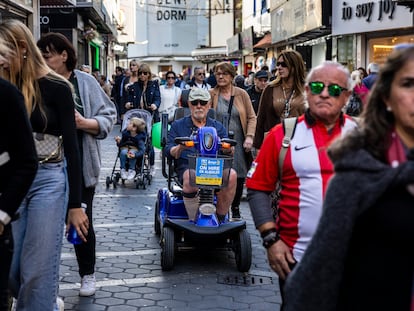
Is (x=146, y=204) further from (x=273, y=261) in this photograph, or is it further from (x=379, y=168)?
(x=379, y=168)

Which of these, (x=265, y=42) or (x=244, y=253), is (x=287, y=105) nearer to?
(x=244, y=253)

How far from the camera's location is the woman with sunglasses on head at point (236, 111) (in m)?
8.37

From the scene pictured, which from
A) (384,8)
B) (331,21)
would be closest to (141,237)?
(384,8)

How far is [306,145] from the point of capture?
135 inches

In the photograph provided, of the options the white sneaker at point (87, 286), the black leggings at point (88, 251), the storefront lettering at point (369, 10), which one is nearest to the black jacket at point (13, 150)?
the black leggings at point (88, 251)

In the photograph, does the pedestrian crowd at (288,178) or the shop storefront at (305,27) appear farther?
the shop storefront at (305,27)

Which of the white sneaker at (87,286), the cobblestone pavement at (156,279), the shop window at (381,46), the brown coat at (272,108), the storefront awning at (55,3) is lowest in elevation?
the cobblestone pavement at (156,279)

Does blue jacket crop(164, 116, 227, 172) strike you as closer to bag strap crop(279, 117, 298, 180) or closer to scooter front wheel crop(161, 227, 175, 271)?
scooter front wheel crop(161, 227, 175, 271)

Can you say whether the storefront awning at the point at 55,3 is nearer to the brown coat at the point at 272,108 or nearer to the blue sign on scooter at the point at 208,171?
the brown coat at the point at 272,108

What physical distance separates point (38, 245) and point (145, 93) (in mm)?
9853

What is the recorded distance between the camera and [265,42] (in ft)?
109

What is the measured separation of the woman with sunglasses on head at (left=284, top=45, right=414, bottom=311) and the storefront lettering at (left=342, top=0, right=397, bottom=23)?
48.9 feet

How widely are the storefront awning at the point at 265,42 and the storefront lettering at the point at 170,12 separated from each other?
36487mm

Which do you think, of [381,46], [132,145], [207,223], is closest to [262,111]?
[207,223]
